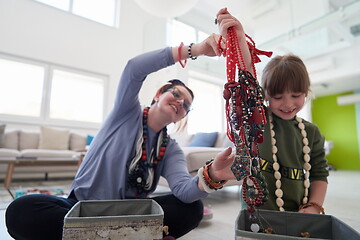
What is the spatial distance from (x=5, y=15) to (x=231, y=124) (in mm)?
5264

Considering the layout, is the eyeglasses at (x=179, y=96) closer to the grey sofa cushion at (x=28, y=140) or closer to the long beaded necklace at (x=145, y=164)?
the long beaded necklace at (x=145, y=164)

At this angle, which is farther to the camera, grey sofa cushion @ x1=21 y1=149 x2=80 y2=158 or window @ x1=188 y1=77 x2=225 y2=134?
window @ x1=188 y1=77 x2=225 y2=134

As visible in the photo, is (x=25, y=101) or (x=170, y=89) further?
(x=25, y=101)

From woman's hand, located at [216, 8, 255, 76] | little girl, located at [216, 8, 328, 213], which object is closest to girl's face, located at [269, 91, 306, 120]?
little girl, located at [216, 8, 328, 213]

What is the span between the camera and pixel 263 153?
29.1 inches

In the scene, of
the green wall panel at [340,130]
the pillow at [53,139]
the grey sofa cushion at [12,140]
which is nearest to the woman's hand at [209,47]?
the pillow at [53,139]

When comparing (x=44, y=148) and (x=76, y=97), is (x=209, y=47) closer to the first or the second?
(x=44, y=148)

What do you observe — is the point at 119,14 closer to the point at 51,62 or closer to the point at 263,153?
the point at 51,62

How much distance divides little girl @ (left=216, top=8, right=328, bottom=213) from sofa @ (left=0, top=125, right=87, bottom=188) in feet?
10.0

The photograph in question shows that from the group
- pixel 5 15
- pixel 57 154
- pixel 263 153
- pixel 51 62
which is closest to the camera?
pixel 263 153

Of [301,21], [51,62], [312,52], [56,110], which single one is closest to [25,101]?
[56,110]

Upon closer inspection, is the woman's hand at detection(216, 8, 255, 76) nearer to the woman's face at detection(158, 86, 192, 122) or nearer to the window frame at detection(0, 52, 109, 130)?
the woman's face at detection(158, 86, 192, 122)

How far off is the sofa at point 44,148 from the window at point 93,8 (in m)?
2.73

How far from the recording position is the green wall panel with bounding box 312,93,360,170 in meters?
7.54
